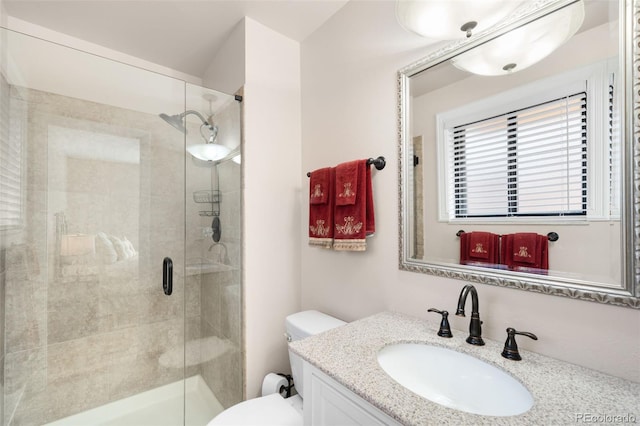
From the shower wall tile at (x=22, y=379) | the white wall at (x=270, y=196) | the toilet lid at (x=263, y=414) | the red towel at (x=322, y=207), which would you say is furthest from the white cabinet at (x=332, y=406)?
the shower wall tile at (x=22, y=379)

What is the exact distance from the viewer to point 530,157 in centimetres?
89

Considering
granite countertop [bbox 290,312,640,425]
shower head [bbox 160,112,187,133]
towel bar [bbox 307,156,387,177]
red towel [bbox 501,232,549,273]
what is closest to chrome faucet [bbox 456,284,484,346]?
granite countertop [bbox 290,312,640,425]

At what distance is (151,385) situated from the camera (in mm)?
1857

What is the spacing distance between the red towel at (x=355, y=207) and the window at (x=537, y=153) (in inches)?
13.4

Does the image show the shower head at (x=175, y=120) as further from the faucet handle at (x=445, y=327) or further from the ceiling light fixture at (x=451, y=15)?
the faucet handle at (x=445, y=327)

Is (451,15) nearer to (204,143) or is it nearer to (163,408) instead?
(204,143)

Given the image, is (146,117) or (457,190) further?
(146,117)

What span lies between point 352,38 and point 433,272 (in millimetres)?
1287

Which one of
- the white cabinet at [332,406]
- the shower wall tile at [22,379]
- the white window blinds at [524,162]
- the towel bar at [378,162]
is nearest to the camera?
the white cabinet at [332,406]

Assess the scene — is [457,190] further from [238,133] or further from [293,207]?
[238,133]

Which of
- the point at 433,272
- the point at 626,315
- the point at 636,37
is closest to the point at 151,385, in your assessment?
the point at 433,272

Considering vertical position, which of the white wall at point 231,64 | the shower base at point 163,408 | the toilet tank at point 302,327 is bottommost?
the shower base at point 163,408

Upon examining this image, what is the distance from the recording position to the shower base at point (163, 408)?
1.72 m

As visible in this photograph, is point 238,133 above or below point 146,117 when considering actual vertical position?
below
